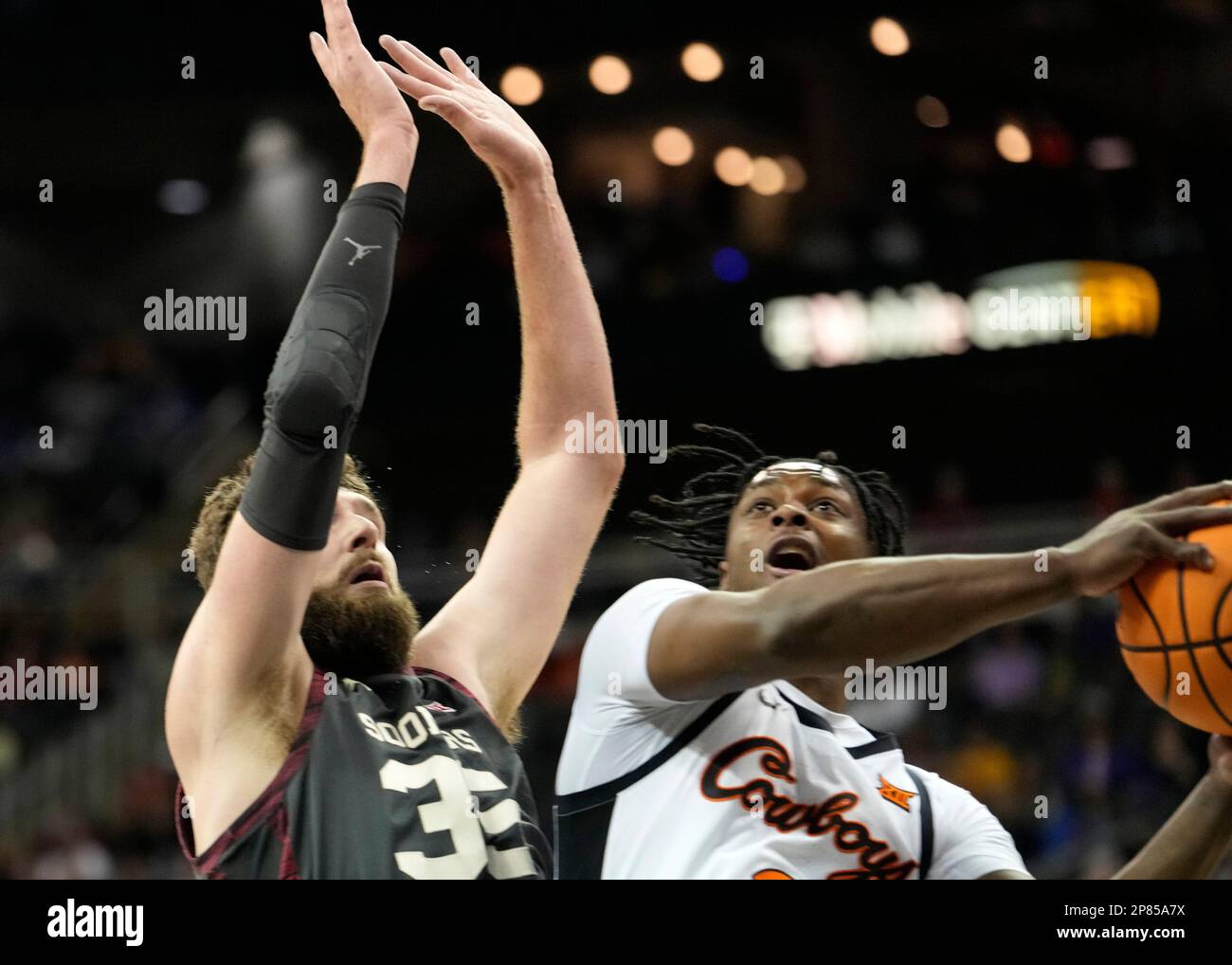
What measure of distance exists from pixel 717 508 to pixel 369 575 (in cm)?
83

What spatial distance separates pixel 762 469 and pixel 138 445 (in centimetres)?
633

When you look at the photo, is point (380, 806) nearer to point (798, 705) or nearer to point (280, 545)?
point (280, 545)

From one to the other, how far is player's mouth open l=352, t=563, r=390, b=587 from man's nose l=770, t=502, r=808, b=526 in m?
0.78

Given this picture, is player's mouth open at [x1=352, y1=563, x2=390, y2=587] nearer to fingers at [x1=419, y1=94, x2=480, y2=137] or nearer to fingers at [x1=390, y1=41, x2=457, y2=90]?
fingers at [x1=419, y1=94, x2=480, y2=137]

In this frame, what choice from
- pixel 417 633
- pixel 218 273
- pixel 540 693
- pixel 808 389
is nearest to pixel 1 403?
pixel 218 273

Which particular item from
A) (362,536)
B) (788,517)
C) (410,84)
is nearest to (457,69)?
(410,84)

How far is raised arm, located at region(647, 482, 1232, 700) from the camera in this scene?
2.42 metres

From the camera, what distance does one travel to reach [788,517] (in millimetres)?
3111

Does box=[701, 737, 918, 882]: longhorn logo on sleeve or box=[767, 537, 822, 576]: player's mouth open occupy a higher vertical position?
box=[767, 537, 822, 576]: player's mouth open

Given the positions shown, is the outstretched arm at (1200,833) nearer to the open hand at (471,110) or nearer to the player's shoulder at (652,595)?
the player's shoulder at (652,595)

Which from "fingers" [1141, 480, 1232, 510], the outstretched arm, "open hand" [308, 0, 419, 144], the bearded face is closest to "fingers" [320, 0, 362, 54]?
"open hand" [308, 0, 419, 144]

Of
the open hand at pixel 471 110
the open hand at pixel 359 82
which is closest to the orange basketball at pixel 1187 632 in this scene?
the open hand at pixel 471 110

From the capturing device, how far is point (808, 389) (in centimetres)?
959
